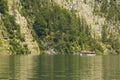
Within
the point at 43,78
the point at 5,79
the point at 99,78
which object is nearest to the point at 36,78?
the point at 43,78

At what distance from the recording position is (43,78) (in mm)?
83688

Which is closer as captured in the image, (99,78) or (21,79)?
(21,79)

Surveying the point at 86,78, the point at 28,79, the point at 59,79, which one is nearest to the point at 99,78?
the point at 86,78

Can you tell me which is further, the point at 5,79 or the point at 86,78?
the point at 86,78

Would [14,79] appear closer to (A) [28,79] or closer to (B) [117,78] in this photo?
(A) [28,79]

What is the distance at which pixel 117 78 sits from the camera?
86.2 metres

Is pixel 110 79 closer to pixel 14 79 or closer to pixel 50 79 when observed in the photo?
pixel 50 79

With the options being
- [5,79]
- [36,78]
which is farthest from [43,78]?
[5,79]

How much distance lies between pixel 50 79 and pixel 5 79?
941 centimetres

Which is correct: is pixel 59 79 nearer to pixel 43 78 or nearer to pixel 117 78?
pixel 43 78

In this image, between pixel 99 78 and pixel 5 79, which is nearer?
pixel 5 79

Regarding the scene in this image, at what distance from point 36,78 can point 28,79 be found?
2575 mm

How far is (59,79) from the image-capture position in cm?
8206

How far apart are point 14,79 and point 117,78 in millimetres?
22659
